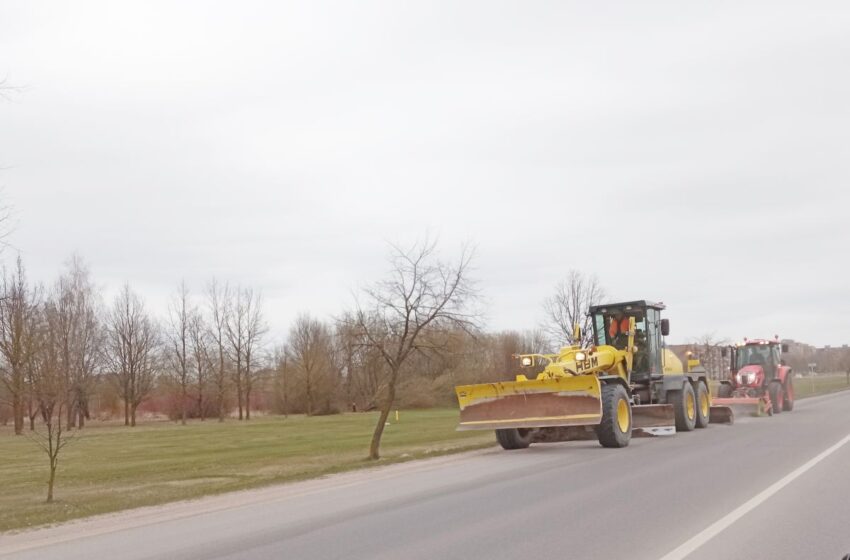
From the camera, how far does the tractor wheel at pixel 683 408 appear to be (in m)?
23.2

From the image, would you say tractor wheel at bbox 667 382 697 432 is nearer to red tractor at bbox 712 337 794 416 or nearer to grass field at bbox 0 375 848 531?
grass field at bbox 0 375 848 531

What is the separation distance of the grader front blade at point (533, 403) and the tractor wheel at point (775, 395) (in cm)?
1708

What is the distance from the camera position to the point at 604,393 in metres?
19.0

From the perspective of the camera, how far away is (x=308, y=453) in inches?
1219

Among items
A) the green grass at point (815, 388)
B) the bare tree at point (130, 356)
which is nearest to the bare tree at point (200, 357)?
the bare tree at point (130, 356)

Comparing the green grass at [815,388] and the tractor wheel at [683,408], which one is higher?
the tractor wheel at [683,408]

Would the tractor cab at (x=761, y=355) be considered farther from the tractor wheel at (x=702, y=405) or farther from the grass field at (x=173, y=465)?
the grass field at (x=173, y=465)

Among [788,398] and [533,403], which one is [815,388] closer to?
[788,398]

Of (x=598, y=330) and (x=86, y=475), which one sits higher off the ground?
(x=598, y=330)

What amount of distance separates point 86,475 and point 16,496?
20.1 ft

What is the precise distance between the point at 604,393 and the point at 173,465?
55.4 feet

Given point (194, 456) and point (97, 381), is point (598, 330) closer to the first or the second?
point (194, 456)

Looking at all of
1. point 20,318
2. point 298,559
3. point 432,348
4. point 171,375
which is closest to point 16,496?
point 432,348

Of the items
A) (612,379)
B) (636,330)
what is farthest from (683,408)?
(612,379)
